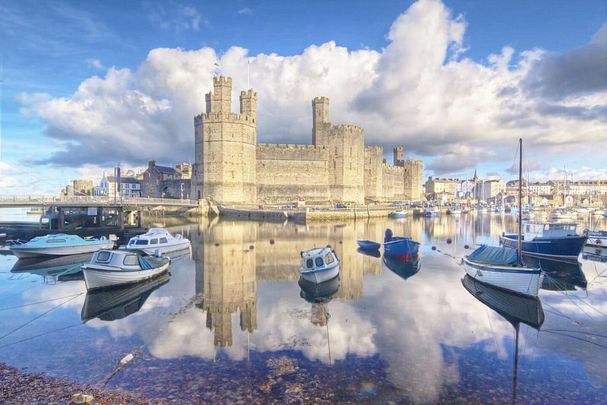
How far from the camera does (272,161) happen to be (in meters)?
55.8

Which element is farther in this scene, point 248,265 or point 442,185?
point 442,185

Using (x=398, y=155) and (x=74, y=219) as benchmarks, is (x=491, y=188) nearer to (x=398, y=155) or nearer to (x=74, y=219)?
(x=398, y=155)

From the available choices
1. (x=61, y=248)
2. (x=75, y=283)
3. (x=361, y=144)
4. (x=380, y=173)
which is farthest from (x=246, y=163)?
(x=75, y=283)

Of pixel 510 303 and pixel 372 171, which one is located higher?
pixel 372 171

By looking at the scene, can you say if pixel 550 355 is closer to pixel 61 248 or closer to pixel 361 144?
pixel 61 248

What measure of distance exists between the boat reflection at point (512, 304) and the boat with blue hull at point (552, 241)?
887 centimetres

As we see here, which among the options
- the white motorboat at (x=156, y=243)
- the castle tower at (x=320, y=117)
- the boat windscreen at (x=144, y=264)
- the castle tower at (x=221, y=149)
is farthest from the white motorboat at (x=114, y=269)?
the castle tower at (x=320, y=117)

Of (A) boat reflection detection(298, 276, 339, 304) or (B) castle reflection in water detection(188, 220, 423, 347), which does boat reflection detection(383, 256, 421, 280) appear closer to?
(B) castle reflection in water detection(188, 220, 423, 347)

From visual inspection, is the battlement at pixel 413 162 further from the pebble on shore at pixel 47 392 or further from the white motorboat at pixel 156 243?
the pebble on shore at pixel 47 392

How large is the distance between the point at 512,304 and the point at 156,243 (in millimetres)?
16227

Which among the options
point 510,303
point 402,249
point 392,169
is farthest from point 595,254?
point 392,169

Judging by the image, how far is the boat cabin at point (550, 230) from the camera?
71.2 feet

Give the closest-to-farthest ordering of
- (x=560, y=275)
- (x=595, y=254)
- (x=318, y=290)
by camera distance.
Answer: (x=318, y=290), (x=560, y=275), (x=595, y=254)

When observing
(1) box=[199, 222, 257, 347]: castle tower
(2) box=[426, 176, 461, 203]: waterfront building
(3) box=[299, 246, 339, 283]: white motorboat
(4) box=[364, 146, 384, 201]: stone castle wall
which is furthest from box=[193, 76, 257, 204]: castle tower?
(2) box=[426, 176, 461, 203]: waterfront building
